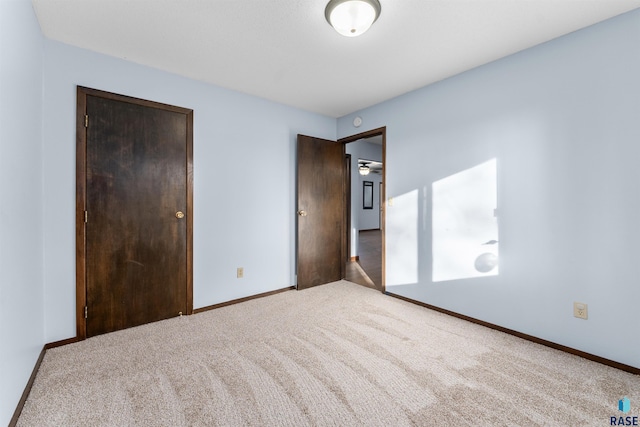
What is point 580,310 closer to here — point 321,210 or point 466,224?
point 466,224

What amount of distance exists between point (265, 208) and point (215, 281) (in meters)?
1.01

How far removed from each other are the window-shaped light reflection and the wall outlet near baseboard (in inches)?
22.5

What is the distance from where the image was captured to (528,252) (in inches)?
91.4

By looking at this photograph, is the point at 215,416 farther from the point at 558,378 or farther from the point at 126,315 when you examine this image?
the point at 558,378

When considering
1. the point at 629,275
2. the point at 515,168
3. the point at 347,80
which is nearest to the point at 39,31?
the point at 347,80

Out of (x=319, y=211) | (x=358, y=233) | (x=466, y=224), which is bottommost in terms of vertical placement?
(x=358, y=233)

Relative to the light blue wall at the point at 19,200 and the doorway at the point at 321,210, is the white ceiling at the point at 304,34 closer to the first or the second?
the light blue wall at the point at 19,200

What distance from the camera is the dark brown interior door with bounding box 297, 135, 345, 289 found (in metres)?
3.73

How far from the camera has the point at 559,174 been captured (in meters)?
2.16

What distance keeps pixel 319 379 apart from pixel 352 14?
7.56ft

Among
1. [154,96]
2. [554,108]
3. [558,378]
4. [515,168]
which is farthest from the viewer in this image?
[154,96]

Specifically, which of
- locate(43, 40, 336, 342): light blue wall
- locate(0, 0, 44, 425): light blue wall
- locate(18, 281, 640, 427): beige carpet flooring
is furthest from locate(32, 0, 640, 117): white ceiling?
locate(18, 281, 640, 427): beige carpet flooring

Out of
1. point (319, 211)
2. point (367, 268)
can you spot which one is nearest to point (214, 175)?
point (319, 211)

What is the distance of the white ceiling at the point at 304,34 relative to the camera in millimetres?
1843
